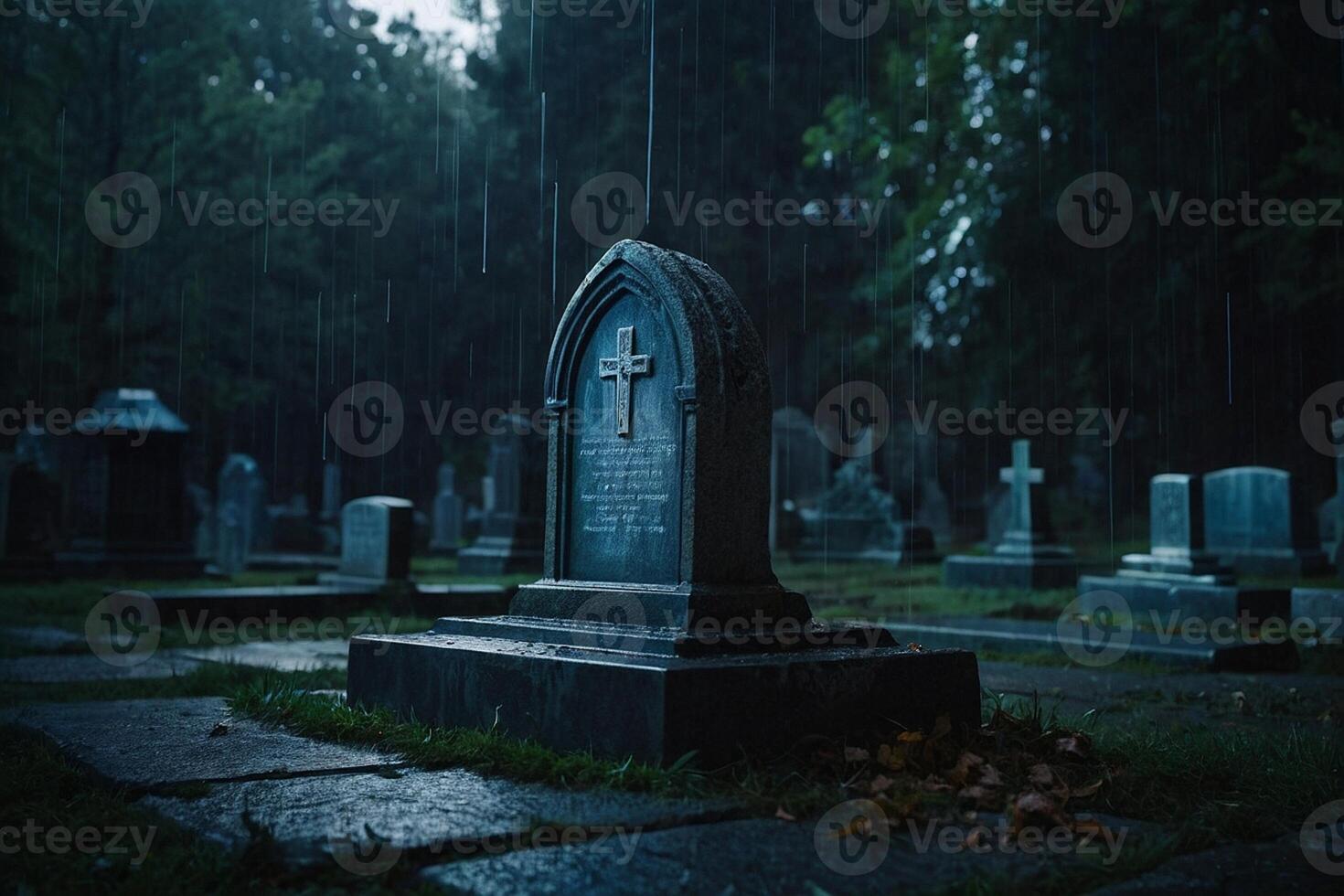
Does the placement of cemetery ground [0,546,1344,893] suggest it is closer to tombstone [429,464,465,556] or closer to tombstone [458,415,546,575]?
tombstone [458,415,546,575]

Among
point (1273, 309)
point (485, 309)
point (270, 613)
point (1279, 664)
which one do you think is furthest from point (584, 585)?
point (485, 309)

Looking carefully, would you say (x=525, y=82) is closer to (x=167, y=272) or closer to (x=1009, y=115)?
(x=167, y=272)

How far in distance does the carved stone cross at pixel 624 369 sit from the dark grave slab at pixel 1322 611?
23.6 ft

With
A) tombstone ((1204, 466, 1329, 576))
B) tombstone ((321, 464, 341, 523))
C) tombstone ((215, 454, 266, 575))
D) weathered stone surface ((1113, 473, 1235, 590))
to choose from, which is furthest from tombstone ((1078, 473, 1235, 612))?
tombstone ((321, 464, 341, 523))

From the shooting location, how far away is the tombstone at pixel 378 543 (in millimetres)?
12727

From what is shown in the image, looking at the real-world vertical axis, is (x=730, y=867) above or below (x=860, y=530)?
below

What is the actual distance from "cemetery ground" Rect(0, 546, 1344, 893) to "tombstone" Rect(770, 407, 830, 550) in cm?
1601

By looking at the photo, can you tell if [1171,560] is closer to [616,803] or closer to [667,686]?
[667,686]

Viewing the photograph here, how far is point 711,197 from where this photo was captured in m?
26.6

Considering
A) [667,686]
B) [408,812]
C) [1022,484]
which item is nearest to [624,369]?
[667,686]

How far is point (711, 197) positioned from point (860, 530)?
10.0 m

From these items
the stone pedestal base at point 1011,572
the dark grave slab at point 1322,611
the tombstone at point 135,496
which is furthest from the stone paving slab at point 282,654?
the stone pedestal base at point 1011,572

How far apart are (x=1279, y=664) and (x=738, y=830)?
21.4 ft

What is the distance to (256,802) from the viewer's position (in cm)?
346
